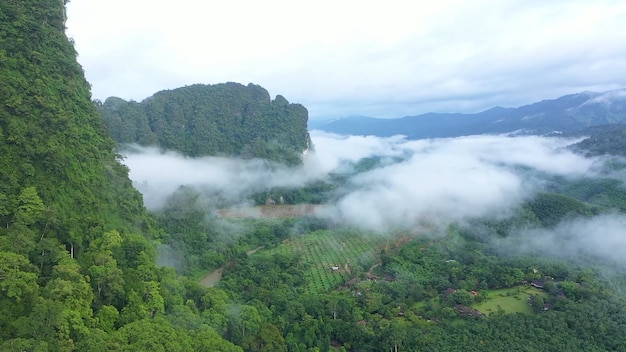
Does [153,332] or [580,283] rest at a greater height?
[153,332]

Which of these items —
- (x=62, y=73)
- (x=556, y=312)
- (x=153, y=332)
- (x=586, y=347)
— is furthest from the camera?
(x=62, y=73)

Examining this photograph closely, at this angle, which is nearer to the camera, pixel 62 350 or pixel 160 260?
pixel 62 350

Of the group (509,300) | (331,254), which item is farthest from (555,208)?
(331,254)

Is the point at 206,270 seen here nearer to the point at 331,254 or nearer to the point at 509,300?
the point at 331,254

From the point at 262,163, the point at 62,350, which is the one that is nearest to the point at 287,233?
the point at 262,163

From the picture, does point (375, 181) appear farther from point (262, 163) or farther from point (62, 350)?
point (62, 350)
